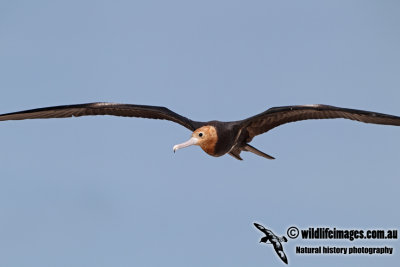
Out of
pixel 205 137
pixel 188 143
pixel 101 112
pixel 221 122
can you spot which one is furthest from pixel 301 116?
pixel 101 112

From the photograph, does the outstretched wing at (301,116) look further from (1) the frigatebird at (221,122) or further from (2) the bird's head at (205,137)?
(2) the bird's head at (205,137)

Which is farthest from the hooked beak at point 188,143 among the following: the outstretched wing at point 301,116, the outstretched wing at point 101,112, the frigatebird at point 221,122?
the outstretched wing at point 301,116

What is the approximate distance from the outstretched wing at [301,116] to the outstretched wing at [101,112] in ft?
4.10

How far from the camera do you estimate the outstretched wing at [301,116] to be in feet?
40.3

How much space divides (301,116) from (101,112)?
13.5ft

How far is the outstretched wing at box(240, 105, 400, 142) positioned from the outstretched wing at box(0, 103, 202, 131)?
1.25m

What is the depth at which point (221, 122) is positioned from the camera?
13.0 meters

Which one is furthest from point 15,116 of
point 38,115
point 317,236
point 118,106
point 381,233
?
point 381,233

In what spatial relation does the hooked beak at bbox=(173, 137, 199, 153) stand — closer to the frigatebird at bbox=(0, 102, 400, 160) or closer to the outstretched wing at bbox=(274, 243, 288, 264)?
the frigatebird at bbox=(0, 102, 400, 160)

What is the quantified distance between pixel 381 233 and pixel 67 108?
6.58 meters

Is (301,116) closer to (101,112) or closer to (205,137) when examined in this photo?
(205,137)

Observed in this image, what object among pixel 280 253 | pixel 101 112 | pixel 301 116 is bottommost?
pixel 280 253

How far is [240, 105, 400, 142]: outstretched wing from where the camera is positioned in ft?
40.3

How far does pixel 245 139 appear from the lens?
13773mm
